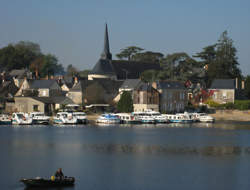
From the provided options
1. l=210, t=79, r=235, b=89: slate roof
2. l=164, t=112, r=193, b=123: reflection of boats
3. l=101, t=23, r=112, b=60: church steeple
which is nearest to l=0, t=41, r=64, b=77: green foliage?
l=101, t=23, r=112, b=60: church steeple

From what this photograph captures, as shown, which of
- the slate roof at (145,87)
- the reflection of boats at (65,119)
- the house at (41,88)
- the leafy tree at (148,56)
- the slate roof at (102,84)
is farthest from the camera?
the leafy tree at (148,56)

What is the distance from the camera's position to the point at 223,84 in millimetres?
116250

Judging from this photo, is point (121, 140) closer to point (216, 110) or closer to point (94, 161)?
point (94, 161)

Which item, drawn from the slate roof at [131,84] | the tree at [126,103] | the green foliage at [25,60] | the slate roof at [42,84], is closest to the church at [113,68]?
the slate roof at [42,84]

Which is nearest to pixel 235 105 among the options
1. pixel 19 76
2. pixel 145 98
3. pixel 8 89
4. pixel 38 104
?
pixel 145 98

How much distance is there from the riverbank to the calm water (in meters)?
31.8

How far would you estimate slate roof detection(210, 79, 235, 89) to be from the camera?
114856 millimetres

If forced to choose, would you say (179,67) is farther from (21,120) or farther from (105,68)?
(21,120)

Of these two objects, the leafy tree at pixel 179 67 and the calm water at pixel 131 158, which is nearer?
the calm water at pixel 131 158

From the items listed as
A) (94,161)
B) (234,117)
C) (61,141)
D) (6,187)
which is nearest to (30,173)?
(6,187)

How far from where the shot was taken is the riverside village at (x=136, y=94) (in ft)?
308

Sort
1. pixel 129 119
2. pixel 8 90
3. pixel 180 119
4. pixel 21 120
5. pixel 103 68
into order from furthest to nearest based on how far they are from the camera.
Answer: pixel 103 68, pixel 8 90, pixel 180 119, pixel 129 119, pixel 21 120

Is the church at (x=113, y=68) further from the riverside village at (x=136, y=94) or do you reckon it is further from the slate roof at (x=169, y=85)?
the slate roof at (x=169, y=85)

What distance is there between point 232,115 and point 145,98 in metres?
18.9
